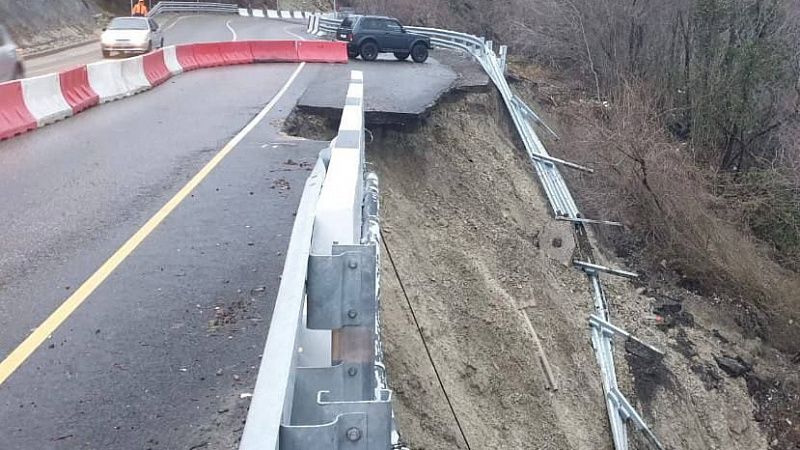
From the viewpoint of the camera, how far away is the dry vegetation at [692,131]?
61.3 ft

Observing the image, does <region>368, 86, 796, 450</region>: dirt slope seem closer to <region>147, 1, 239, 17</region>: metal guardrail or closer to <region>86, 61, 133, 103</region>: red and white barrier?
<region>86, 61, 133, 103</region>: red and white barrier

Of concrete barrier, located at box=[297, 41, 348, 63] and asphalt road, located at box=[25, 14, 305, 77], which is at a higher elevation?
concrete barrier, located at box=[297, 41, 348, 63]

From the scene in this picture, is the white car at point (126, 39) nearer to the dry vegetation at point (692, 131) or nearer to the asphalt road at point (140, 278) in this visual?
the dry vegetation at point (692, 131)

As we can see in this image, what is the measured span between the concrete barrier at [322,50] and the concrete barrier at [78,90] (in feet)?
43.2

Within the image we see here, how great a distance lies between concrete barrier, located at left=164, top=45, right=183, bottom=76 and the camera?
22.8m

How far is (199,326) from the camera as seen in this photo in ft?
19.3

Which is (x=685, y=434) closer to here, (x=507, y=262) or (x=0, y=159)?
(x=507, y=262)

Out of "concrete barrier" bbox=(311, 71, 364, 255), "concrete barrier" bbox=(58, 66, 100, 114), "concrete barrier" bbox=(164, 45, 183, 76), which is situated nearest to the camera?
"concrete barrier" bbox=(311, 71, 364, 255)

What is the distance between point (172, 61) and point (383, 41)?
8.76 m

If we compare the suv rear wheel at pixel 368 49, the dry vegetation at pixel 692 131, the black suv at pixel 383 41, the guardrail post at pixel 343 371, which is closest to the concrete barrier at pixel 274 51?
the black suv at pixel 383 41

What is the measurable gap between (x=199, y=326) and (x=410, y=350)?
4582 mm

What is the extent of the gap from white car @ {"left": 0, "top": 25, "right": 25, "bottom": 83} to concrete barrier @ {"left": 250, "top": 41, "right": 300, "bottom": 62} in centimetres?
1165

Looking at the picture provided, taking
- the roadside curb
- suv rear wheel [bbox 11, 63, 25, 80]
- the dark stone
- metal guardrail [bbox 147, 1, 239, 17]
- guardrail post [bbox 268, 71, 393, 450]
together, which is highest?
guardrail post [bbox 268, 71, 393, 450]

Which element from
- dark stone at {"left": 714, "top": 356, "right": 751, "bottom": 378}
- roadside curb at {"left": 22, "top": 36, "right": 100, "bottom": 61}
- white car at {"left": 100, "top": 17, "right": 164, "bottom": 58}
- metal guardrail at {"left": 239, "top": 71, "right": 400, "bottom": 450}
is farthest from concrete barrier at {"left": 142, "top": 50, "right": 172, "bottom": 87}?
metal guardrail at {"left": 239, "top": 71, "right": 400, "bottom": 450}
